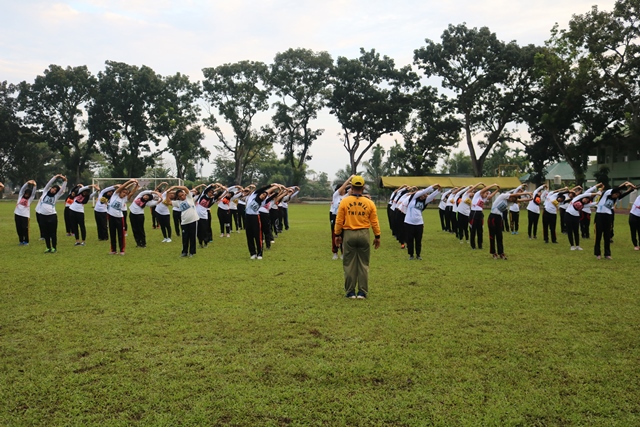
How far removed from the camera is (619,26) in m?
38.8

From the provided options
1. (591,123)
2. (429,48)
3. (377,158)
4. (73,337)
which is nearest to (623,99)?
(591,123)

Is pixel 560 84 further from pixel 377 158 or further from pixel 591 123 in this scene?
pixel 377 158

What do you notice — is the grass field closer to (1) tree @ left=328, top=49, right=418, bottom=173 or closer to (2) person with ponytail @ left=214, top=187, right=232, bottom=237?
(2) person with ponytail @ left=214, top=187, right=232, bottom=237

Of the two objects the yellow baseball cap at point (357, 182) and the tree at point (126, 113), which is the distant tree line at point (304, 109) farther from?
the yellow baseball cap at point (357, 182)

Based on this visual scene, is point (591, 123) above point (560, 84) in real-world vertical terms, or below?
below

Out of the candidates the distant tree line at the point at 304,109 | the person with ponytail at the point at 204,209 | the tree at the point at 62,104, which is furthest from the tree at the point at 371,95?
the person with ponytail at the point at 204,209

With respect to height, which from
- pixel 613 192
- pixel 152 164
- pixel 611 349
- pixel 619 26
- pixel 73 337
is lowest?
pixel 611 349

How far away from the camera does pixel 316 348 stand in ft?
19.5

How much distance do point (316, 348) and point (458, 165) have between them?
89.5m

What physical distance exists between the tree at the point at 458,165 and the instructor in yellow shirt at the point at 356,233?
84.6 m

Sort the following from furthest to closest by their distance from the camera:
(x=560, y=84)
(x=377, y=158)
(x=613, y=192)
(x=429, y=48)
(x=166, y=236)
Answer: (x=377, y=158), (x=429, y=48), (x=560, y=84), (x=166, y=236), (x=613, y=192)

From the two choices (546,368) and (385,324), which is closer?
(546,368)

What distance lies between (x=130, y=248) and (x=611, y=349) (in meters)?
13.2

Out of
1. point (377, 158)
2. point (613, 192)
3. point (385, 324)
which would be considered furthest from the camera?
point (377, 158)
